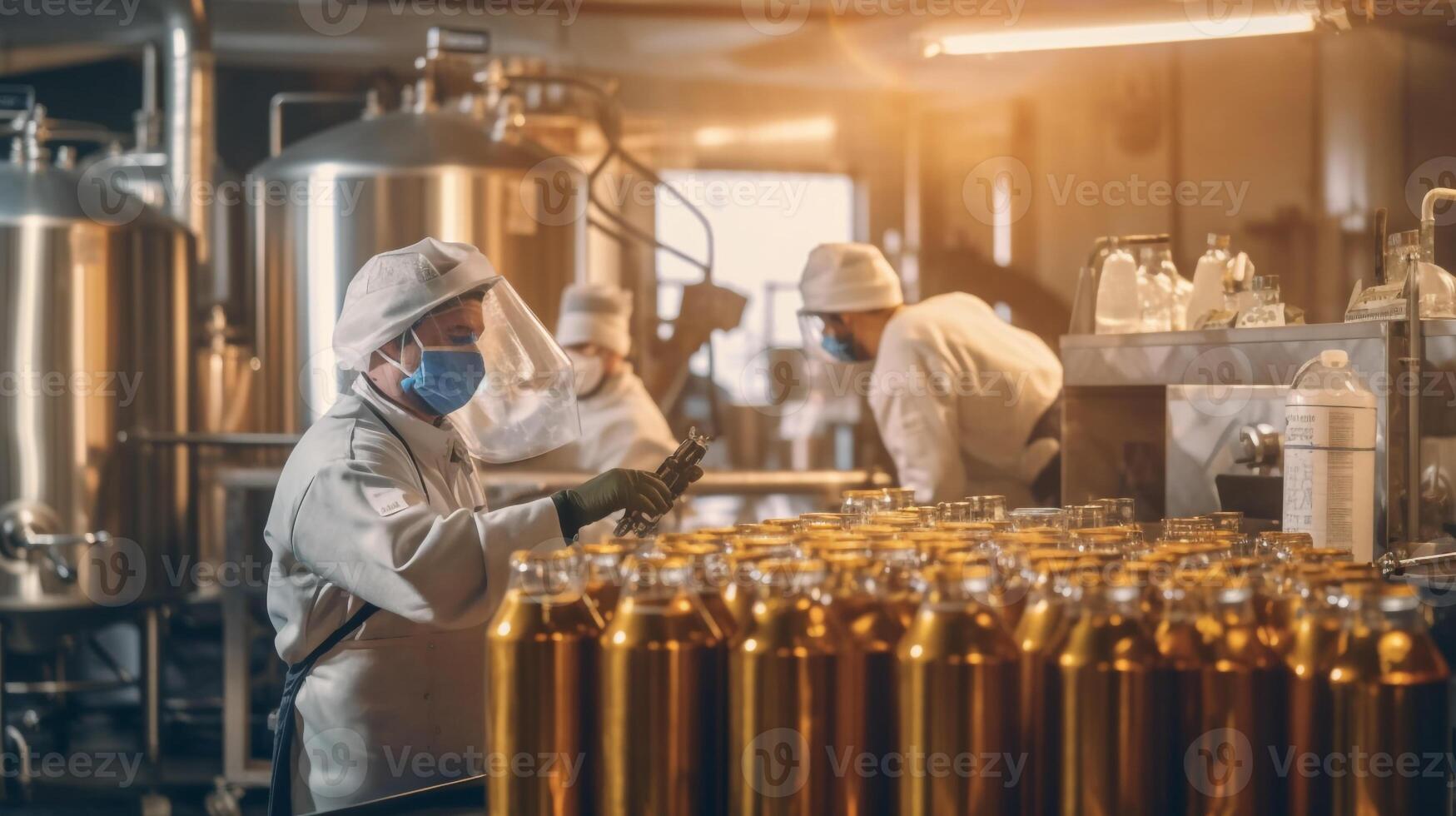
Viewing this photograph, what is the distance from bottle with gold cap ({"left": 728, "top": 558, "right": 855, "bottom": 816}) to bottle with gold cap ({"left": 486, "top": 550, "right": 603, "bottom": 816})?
0.12 m

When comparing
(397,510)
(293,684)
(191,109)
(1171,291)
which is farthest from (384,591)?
(191,109)

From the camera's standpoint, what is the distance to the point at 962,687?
839 mm

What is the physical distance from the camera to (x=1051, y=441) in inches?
118

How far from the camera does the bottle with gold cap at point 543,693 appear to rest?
0.92m

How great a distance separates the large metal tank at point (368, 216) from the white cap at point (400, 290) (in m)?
1.85

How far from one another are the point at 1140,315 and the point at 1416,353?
0.68m

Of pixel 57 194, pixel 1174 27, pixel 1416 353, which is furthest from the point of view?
pixel 57 194

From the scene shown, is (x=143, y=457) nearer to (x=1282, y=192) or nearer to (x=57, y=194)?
(x=57, y=194)

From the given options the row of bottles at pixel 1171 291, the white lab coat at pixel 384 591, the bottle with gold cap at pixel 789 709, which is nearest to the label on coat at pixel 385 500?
the white lab coat at pixel 384 591

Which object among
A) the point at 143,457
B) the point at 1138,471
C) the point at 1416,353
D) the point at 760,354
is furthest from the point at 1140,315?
the point at 760,354

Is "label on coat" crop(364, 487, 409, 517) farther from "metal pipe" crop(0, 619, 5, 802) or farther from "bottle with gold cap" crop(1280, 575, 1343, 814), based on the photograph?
"metal pipe" crop(0, 619, 5, 802)

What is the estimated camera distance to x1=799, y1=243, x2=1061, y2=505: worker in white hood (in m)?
2.93

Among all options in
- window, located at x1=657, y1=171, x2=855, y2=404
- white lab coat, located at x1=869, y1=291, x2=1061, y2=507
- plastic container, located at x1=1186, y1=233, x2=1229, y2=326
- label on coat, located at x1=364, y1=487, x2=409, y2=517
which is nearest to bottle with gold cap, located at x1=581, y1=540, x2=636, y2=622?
label on coat, located at x1=364, y1=487, x2=409, y2=517
